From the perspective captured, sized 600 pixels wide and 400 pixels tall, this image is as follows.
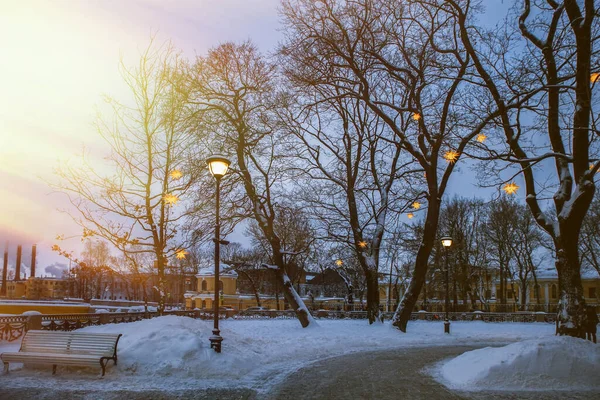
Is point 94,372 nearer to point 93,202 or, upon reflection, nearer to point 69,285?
point 93,202

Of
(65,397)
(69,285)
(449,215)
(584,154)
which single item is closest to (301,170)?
(584,154)

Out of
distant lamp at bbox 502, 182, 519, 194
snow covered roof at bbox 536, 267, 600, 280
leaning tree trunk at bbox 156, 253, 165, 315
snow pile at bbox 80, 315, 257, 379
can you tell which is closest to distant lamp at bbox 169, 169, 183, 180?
leaning tree trunk at bbox 156, 253, 165, 315

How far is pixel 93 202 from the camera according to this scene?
698 inches

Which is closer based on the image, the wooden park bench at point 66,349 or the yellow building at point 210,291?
the wooden park bench at point 66,349

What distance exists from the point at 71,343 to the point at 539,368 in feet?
33.0

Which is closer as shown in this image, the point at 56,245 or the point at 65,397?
the point at 65,397

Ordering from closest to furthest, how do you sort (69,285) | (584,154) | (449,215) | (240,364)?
(240,364)
(584,154)
(449,215)
(69,285)

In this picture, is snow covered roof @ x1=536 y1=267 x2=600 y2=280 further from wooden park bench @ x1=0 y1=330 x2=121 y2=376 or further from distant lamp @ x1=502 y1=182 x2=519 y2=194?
wooden park bench @ x1=0 y1=330 x2=121 y2=376

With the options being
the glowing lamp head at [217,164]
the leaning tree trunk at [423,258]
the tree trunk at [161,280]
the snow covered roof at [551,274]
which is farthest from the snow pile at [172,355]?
the snow covered roof at [551,274]

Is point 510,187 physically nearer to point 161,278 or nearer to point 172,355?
point 172,355

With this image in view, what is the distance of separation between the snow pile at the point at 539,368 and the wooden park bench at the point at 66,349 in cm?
739

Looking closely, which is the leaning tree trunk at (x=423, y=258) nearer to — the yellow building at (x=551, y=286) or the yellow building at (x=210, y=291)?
the yellow building at (x=210, y=291)

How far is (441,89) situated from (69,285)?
93.7 m

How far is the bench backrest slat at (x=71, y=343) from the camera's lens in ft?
33.0
